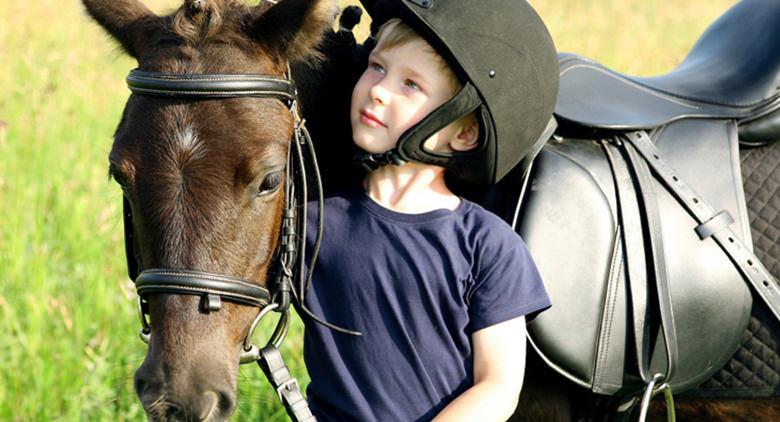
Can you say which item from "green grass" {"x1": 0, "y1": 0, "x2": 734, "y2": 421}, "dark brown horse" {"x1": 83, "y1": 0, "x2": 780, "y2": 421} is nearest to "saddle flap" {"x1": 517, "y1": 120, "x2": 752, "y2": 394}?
"dark brown horse" {"x1": 83, "y1": 0, "x2": 780, "y2": 421}

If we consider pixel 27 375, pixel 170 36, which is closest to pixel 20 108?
pixel 27 375

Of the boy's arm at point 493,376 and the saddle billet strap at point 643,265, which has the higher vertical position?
the boy's arm at point 493,376

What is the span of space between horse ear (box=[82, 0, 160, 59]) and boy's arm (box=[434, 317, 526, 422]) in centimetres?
104

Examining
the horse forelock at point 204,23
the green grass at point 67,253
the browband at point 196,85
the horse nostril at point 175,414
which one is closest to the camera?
the horse nostril at point 175,414

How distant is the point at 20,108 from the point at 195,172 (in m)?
5.10

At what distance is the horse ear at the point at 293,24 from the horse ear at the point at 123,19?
0.89 feet

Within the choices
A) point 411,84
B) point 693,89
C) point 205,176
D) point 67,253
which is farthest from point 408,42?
point 67,253

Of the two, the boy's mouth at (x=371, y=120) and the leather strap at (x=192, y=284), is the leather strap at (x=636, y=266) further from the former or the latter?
the leather strap at (x=192, y=284)

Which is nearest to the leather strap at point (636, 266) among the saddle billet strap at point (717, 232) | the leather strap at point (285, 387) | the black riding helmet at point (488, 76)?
the saddle billet strap at point (717, 232)

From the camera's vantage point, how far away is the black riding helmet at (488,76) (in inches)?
86.9

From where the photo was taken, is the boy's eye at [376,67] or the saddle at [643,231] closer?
the boy's eye at [376,67]

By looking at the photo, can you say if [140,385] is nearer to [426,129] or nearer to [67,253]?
[426,129]

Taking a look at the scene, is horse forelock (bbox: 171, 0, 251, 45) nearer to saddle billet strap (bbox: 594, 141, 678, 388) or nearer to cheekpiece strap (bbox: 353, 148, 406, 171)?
cheekpiece strap (bbox: 353, 148, 406, 171)

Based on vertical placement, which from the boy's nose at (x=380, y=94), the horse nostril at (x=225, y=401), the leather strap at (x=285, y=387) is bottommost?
the leather strap at (x=285, y=387)
